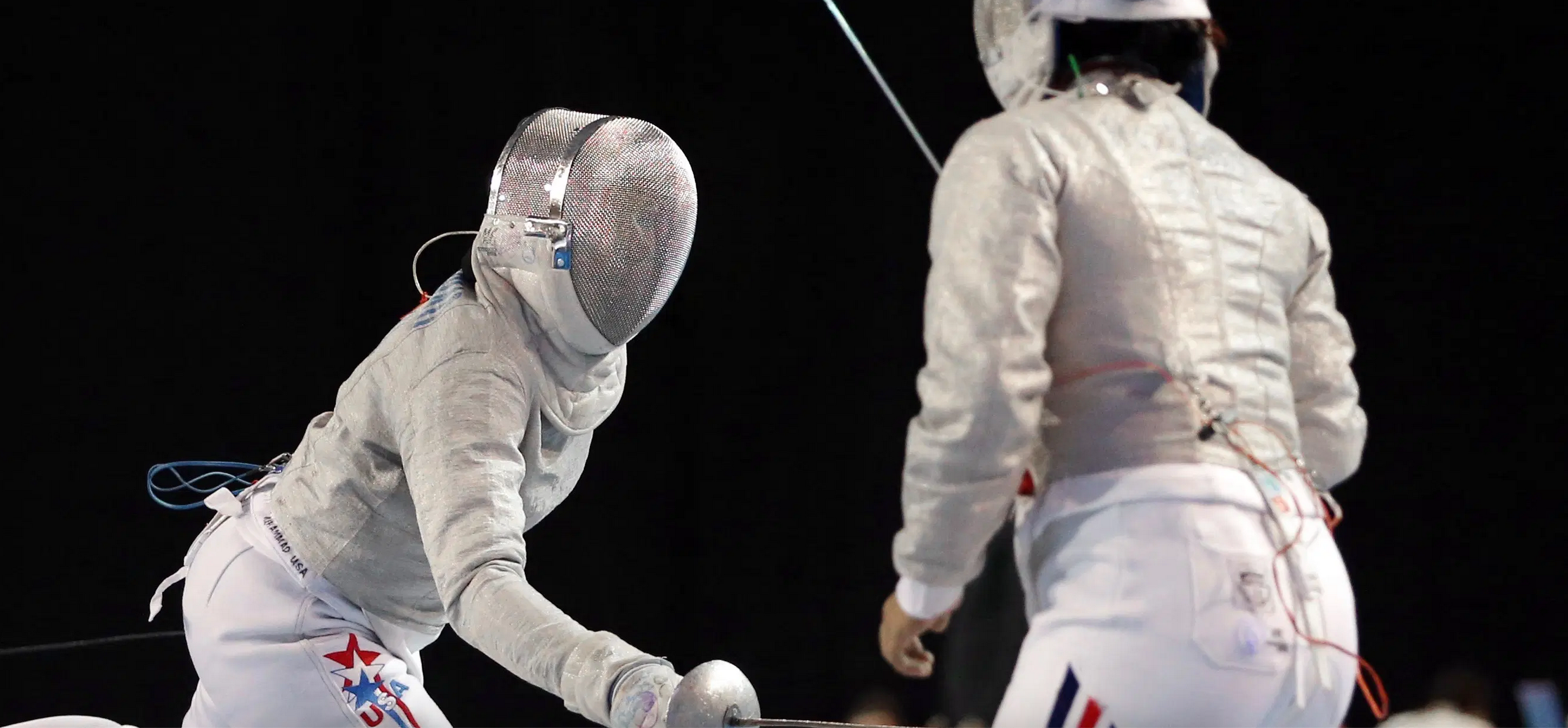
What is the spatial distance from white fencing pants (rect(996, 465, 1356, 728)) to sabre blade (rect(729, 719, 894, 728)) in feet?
0.43

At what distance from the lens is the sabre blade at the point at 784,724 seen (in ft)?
4.18

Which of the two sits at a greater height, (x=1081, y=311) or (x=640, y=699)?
(x=1081, y=311)

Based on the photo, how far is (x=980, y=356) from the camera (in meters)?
1.18

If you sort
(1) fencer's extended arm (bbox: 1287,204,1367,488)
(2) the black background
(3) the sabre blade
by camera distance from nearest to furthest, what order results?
(3) the sabre blade
(1) fencer's extended arm (bbox: 1287,204,1367,488)
(2) the black background

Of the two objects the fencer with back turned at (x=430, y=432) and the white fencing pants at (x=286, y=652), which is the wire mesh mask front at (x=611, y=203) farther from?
the white fencing pants at (x=286, y=652)

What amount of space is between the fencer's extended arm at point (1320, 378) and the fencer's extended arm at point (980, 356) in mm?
320

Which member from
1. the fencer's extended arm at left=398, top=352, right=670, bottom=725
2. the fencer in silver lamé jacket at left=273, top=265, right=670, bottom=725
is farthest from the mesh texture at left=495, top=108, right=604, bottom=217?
the fencer's extended arm at left=398, top=352, right=670, bottom=725

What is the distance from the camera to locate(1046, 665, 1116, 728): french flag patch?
117cm

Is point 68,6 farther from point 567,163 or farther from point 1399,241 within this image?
point 1399,241

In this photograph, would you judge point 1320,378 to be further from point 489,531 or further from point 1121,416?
point 489,531

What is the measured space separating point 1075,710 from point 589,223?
0.88 m

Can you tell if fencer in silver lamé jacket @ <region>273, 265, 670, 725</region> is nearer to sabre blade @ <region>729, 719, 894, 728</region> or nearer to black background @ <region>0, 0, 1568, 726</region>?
sabre blade @ <region>729, 719, 894, 728</region>

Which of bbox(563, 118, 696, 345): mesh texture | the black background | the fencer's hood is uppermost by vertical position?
the fencer's hood

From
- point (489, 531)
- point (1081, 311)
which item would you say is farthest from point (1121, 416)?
point (489, 531)
